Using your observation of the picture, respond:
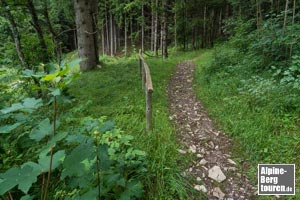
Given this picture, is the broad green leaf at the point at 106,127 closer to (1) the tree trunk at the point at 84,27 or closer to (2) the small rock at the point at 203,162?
(2) the small rock at the point at 203,162

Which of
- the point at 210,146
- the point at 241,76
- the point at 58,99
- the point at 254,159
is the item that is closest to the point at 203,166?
the point at 210,146

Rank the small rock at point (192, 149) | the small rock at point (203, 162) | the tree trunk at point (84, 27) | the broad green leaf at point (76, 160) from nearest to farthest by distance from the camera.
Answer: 1. the broad green leaf at point (76, 160)
2. the small rock at point (203, 162)
3. the small rock at point (192, 149)
4. the tree trunk at point (84, 27)

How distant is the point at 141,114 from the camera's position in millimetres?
5211

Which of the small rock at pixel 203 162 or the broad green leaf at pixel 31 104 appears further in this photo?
the small rock at pixel 203 162

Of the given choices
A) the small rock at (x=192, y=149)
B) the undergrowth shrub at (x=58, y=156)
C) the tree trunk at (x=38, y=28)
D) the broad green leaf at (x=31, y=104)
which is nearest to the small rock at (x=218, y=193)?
the small rock at (x=192, y=149)

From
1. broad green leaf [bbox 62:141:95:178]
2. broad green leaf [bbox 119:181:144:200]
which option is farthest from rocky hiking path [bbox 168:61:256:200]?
broad green leaf [bbox 62:141:95:178]

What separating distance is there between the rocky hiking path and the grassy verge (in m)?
0.21

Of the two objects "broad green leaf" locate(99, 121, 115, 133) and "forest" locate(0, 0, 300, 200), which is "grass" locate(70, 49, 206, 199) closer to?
"forest" locate(0, 0, 300, 200)

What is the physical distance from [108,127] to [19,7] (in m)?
6.16

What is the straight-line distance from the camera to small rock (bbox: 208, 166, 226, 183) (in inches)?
137

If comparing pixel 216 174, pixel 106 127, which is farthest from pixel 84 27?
pixel 106 127

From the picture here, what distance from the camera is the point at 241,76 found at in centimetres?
724

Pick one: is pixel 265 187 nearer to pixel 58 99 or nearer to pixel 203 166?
pixel 203 166

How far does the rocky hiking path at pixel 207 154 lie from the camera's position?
3322mm
